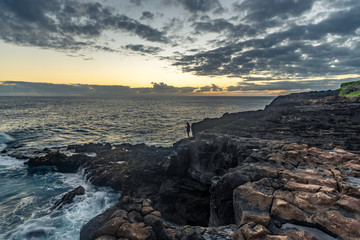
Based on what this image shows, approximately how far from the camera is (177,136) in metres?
47.2

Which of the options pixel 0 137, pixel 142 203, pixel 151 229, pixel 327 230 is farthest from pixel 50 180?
pixel 0 137

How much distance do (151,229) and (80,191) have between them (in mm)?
16392

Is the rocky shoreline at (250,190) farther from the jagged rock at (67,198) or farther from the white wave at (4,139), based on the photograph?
the white wave at (4,139)

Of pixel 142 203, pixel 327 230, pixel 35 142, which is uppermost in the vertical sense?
pixel 327 230

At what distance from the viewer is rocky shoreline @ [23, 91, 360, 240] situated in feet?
20.6

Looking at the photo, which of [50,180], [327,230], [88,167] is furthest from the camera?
[88,167]

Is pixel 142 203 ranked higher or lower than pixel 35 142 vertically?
higher

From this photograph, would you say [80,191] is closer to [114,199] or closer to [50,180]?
[114,199]

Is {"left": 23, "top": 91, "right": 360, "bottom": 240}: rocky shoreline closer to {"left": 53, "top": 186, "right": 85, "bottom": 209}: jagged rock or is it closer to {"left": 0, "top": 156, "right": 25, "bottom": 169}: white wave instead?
{"left": 53, "top": 186, "right": 85, "bottom": 209}: jagged rock

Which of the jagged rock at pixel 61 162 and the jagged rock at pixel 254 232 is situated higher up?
the jagged rock at pixel 254 232

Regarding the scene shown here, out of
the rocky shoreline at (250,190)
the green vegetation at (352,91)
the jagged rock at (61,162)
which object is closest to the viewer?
the rocky shoreline at (250,190)

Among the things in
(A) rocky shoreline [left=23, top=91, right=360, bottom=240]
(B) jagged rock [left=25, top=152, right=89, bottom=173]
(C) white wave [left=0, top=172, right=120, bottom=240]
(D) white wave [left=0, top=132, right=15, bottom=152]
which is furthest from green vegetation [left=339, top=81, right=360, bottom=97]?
(D) white wave [left=0, top=132, right=15, bottom=152]

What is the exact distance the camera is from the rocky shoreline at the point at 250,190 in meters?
6.29

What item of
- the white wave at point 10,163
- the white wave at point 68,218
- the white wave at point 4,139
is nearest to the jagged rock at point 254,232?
the white wave at point 68,218
